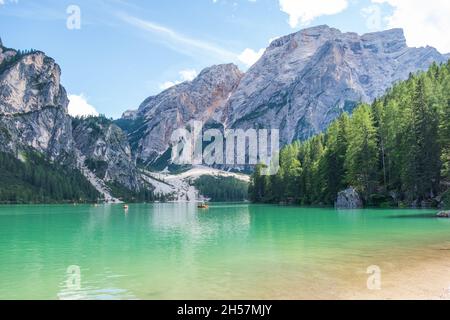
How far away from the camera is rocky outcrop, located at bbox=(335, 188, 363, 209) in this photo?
99312 millimetres

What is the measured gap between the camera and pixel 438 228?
44.4 meters

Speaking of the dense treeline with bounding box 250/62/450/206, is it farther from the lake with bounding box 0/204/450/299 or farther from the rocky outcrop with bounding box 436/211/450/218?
the lake with bounding box 0/204/450/299

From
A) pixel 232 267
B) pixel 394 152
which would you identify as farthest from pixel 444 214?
pixel 232 267

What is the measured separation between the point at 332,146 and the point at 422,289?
102333 mm

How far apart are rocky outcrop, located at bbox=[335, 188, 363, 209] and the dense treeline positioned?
2712 mm

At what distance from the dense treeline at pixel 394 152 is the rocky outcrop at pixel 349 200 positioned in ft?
8.90

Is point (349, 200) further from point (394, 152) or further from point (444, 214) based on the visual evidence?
point (444, 214)

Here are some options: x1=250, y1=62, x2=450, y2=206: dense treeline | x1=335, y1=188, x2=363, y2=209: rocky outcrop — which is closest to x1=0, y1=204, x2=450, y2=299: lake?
x1=250, y1=62, x2=450, y2=206: dense treeline

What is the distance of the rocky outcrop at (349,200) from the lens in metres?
99.3

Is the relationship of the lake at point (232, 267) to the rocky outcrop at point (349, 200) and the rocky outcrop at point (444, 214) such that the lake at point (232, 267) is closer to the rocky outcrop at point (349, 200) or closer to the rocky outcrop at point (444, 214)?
the rocky outcrop at point (444, 214)

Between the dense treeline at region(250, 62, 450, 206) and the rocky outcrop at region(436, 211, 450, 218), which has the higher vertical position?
the dense treeline at region(250, 62, 450, 206)

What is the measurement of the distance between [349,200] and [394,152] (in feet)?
51.7
